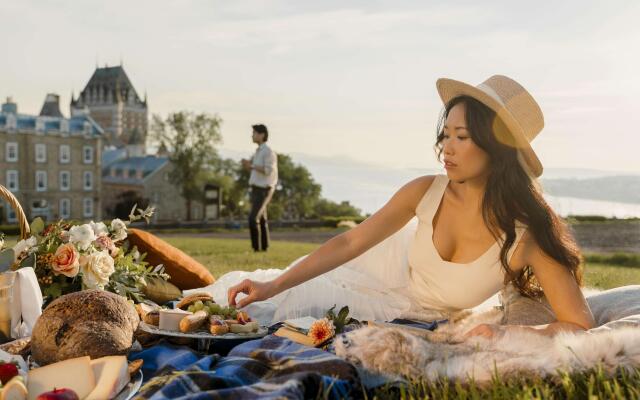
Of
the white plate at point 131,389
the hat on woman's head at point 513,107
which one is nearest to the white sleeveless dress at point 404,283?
the hat on woman's head at point 513,107

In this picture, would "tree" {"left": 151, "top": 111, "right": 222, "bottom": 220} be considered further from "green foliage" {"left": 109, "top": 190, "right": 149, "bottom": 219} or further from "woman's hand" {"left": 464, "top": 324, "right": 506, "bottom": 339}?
"woman's hand" {"left": 464, "top": 324, "right": 506, "bottom": 339}

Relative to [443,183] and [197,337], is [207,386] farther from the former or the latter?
[443,183]

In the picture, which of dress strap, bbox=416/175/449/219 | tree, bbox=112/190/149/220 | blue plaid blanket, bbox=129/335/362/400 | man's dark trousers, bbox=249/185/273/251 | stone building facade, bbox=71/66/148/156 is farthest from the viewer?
stone building facade, bbox=71/66/148/156

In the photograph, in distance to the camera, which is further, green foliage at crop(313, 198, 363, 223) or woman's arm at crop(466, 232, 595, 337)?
green foliage at crop(313, 198, 363, 223)

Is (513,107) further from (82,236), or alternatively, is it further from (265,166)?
(265,166)

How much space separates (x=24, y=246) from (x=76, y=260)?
393 mm

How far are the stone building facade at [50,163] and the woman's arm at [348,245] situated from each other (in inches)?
2702

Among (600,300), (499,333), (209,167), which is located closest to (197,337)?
(499,333)

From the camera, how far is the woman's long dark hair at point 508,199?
3.83 meters

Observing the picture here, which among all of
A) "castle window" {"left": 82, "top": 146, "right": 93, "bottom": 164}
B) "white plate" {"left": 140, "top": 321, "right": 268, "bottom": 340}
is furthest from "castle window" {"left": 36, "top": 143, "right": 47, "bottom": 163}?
"white plate" {"left": 140, "top": 321, "right": 268, "bottom": 340}

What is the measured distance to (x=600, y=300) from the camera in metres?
4.39

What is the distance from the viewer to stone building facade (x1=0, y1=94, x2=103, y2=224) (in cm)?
6994

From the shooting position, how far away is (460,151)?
3812 millimetres

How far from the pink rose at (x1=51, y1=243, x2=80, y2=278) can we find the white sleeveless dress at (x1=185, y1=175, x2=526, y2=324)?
117 centimetres
